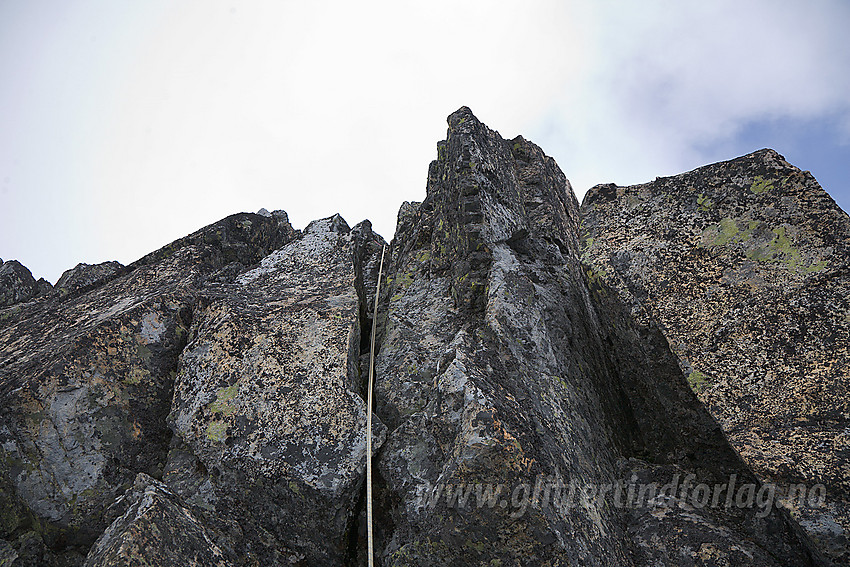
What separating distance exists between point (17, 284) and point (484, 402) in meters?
12.4

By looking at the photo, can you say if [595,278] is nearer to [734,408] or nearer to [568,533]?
[734,408]

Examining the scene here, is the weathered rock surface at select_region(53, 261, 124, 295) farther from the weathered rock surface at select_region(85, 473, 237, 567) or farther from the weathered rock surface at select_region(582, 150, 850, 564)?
the weathered rock surface at select_region(582, 150, 850, 564)

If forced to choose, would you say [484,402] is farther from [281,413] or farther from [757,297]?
[757,297]

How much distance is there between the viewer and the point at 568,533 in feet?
16.6

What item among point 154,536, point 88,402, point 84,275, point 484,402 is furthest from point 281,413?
point 84,275

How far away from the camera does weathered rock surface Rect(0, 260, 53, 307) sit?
1162cm

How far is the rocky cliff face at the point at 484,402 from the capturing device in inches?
209

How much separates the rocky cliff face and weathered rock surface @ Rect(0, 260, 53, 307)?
3.88 m

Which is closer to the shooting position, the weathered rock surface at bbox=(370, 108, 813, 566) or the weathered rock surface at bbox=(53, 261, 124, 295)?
the weathered rock surface at bbox=(370, 108, 813, 566)

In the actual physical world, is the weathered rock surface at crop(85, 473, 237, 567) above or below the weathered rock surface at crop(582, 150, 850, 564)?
below

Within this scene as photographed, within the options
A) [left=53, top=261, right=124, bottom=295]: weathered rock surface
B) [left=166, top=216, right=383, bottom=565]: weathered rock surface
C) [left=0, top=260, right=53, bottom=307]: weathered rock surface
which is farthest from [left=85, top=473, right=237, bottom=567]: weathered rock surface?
[left=0, top=260, right=53, bottom=307]: weathered rock surface

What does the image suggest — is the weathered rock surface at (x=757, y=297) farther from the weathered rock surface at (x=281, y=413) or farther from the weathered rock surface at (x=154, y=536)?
the weathered rock surface at (x=154, y=536)

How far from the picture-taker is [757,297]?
21.5 ft

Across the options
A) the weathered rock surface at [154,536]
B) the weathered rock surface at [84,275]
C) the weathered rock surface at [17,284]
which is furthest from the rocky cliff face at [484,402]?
the weathered rock surface at [17,284]
